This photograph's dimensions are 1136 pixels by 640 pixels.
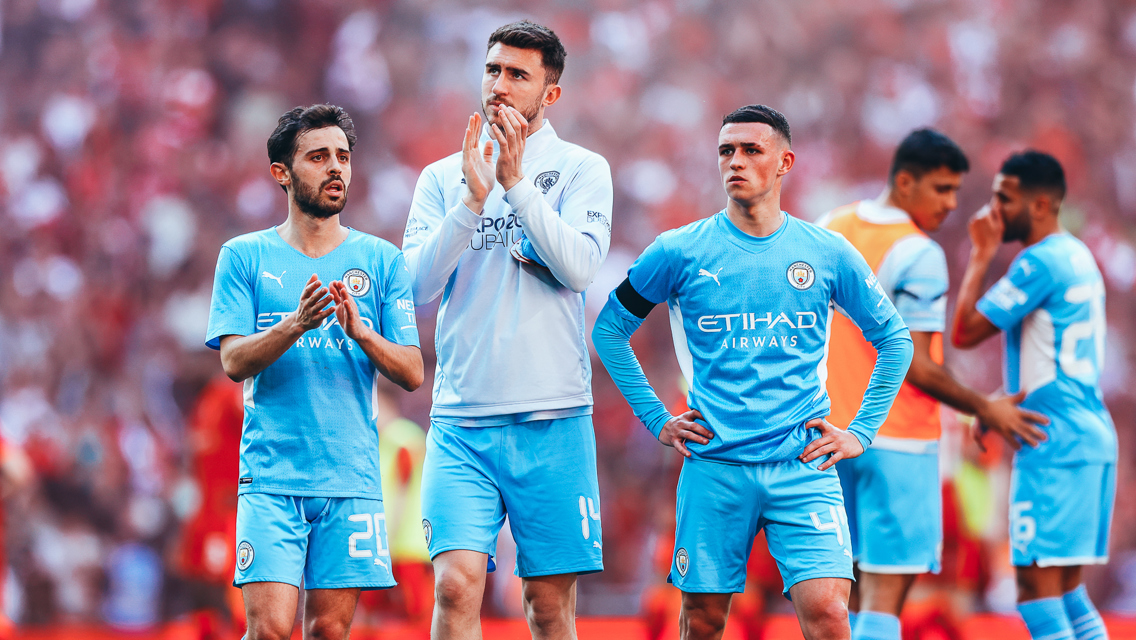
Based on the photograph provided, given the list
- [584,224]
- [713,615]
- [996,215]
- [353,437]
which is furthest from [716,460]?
[996,215]

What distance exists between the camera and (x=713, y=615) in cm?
296

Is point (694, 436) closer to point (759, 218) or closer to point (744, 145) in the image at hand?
point (759, 218)

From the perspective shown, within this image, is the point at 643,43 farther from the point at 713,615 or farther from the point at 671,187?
the point at 713,615

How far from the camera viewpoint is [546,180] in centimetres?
318

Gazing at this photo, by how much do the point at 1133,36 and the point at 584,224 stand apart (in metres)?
9.89

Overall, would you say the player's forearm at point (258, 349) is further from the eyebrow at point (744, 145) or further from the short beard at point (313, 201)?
the eyebrow at point (744, 145)

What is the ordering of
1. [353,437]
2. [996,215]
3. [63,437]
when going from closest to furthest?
1. [353,437]
2. [996,215]
3. [63,437]

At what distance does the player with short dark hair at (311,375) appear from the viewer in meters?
2.76

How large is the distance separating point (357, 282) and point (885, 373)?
165 centimetres

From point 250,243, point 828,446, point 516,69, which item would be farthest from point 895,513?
point 250,243

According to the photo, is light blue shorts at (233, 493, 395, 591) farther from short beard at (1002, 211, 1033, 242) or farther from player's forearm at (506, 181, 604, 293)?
short beard at (1002, 211, 1033, 242)

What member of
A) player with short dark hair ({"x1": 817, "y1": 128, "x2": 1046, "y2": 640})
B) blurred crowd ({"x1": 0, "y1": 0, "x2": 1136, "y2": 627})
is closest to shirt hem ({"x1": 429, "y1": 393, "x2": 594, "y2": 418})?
player with short dark hair ({"x1": 817, "y1": 128, "x2": 1046, "y2": 640})

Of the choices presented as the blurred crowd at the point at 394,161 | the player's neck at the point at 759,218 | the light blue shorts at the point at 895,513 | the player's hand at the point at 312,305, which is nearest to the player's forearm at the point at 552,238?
the player's neck at the point at 759,218

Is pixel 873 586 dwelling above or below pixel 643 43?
below
